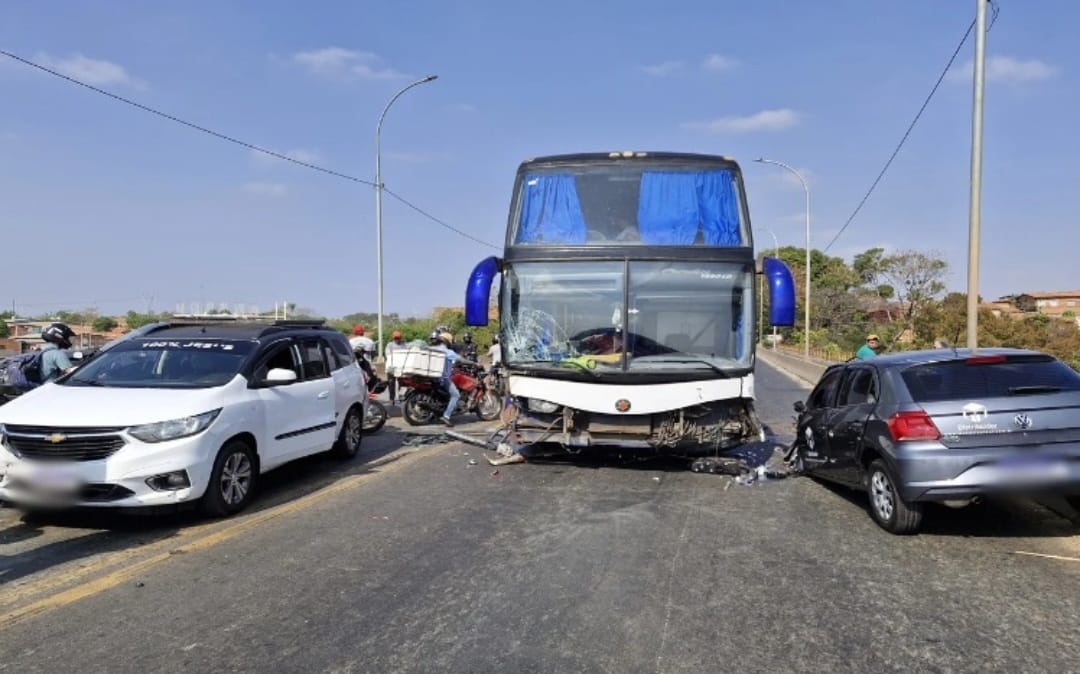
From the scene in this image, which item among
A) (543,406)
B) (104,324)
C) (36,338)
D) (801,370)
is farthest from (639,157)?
(104,324)

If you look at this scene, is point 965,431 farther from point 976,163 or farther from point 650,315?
point 976,163

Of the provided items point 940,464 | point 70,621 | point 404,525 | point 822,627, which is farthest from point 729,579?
point 70,621

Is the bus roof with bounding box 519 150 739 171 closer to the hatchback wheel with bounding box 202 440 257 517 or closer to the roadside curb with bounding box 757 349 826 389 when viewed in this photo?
the hatchback wheel with bounding box 202 440 257 517

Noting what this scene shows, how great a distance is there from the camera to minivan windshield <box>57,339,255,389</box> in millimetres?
7398

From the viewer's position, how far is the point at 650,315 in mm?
9023

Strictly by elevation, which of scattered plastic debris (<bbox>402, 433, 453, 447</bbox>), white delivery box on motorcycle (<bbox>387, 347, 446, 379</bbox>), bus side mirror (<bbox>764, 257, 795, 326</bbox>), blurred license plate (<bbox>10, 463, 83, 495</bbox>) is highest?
bus side mirror (<bbox>764, 257, 795, 326</bbox>)

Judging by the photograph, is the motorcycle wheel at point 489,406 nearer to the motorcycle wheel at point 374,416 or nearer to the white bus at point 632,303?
the motorcycle wheel at point 374,416

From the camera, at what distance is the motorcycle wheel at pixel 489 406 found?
15234 mm

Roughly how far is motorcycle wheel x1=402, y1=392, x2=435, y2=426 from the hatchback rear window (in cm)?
890

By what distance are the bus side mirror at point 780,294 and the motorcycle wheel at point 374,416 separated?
662 cm

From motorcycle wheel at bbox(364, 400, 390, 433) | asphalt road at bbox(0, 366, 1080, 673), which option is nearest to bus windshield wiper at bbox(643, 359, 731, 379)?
asphalt road at bbox(0, 366, 1080, 673)

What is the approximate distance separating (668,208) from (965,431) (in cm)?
424

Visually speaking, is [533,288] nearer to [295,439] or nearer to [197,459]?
[295,439]

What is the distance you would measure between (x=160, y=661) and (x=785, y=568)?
3.90 meters
